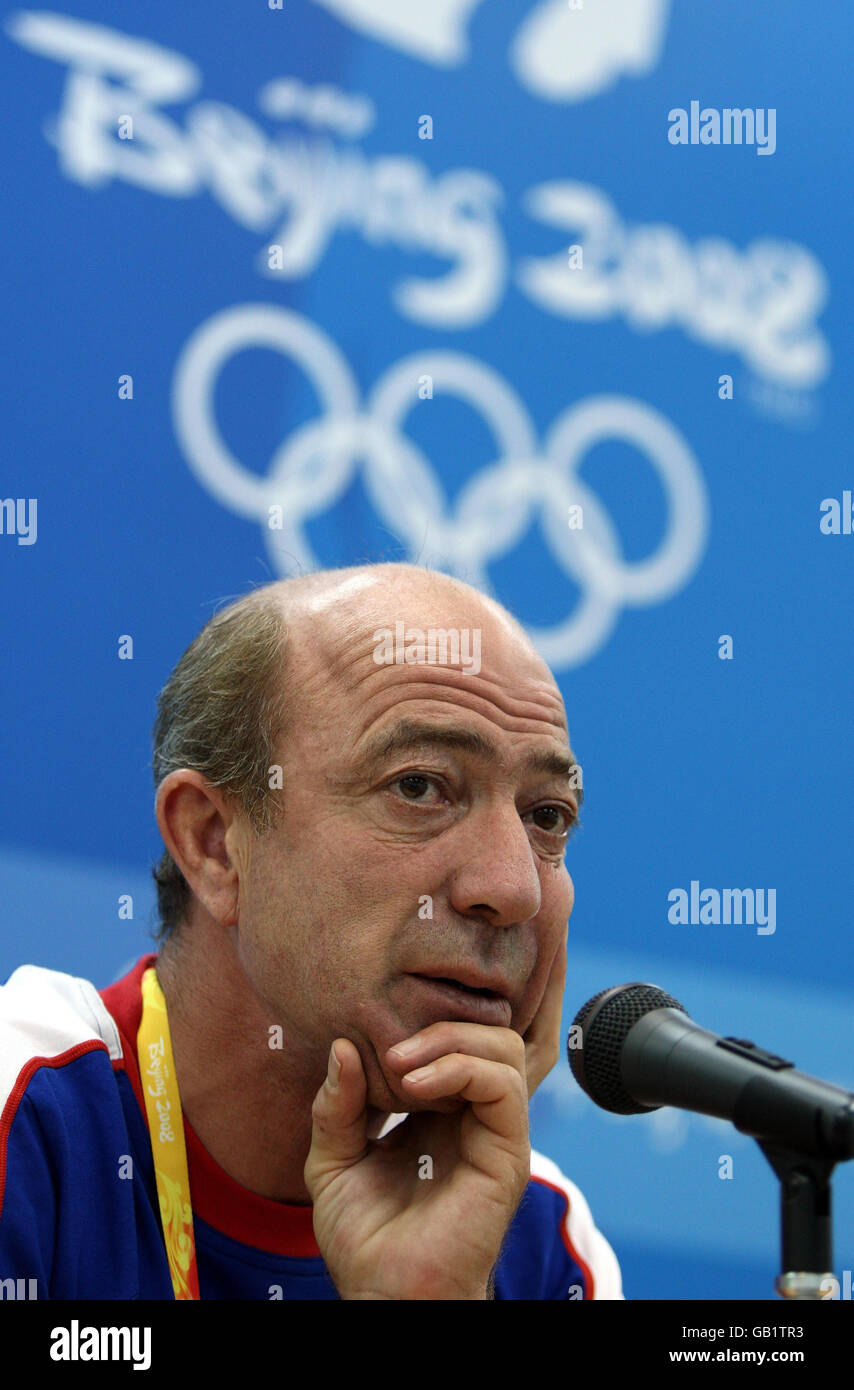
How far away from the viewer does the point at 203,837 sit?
101 inches

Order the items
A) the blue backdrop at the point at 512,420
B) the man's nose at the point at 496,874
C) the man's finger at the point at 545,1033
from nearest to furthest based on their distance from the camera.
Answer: the man's nose at the point at 496,874 < the man's finger at the point at 545,1033 < the blue backdrop at the point at 512,420

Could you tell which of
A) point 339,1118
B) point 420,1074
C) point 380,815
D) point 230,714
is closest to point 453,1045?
point 420,1074

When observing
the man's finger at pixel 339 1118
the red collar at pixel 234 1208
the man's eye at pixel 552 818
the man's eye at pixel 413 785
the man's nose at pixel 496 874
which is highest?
the man's eye at pixel 413 785

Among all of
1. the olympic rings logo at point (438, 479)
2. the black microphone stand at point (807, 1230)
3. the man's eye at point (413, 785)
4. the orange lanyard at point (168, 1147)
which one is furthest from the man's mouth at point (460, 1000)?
the olympic rings logo at point (438, 479)

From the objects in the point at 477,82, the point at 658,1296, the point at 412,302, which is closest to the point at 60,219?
the point at 412,302

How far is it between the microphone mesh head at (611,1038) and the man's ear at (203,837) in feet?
3.03

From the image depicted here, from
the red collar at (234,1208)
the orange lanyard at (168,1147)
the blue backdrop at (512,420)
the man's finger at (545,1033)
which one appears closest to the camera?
the orange lanyard at (168,1147)

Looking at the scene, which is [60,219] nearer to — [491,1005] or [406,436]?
[406,436]

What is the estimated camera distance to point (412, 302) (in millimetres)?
3914

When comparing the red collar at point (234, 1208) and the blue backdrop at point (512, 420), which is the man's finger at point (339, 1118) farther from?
the blue backdrop at point (512, 420)

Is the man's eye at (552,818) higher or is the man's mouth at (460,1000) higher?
the man's eye at (552,818)

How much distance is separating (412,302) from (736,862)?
190 centimetres

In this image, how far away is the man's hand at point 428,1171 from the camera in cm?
208

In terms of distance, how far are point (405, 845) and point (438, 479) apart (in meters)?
1.82
